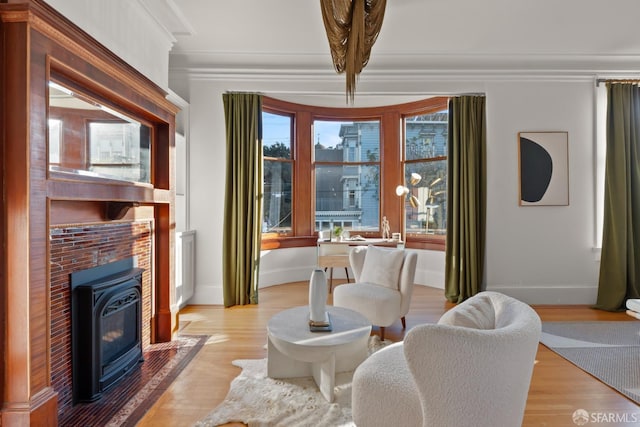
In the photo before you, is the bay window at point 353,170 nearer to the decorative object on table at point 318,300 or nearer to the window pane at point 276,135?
the window pane at point 276,135

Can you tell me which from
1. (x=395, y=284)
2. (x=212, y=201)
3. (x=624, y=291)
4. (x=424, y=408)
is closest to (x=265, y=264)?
(x=212, y=201)

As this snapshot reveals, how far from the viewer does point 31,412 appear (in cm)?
167

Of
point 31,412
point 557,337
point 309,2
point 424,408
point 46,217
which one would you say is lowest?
point 557,337

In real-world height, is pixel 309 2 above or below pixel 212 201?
above

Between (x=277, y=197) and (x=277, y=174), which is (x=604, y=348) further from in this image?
(x=277, y=174)

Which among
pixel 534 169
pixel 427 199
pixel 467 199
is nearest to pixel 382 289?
pixel 467 199

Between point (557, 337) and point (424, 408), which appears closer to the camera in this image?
point (424, 408)

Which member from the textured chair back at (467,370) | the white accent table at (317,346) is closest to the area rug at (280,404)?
the white accent table at (317,346)

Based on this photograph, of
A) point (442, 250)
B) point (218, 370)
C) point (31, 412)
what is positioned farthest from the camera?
point (442, 250)

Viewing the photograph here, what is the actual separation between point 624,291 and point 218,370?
4.61 meters

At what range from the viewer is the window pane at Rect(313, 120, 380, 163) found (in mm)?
5875

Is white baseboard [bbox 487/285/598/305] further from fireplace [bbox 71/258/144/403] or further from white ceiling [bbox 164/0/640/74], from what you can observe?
fireplace [bbox 71/258/144/403]

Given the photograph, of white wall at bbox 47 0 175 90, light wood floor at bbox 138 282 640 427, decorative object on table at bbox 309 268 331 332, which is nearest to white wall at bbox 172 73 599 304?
light wood floor at bbox 138 282 640 427

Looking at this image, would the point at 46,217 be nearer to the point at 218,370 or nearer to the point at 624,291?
the point at 218,370
